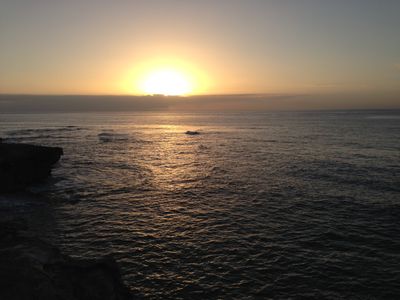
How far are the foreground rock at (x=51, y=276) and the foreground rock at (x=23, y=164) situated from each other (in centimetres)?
1943

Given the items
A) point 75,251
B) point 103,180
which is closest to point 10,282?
point 75,251

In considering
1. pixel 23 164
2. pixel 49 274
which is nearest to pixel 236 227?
pixel 49 274

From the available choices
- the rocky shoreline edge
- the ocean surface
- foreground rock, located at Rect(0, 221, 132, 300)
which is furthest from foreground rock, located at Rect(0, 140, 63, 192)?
foreground rock, located at Rect(0, 221, 132, 300)

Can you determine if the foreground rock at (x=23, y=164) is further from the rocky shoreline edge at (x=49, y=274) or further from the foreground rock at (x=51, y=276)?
the foreground rock at (x=51, y=276)

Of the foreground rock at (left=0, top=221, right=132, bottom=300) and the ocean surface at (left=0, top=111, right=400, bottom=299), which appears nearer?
the foreground rock at (left=0, top=221, right=132, bottom=300)

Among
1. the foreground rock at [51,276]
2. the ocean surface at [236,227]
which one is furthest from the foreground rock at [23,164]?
the foreground rock at [51,276]

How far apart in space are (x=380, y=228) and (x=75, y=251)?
811 inches

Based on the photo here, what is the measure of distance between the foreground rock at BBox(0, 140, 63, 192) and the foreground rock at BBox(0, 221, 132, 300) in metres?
19.4

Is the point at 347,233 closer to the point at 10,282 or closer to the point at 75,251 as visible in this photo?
the point at 75,251

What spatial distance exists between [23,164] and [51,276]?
26064mm

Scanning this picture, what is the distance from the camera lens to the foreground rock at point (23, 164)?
31.8 meters

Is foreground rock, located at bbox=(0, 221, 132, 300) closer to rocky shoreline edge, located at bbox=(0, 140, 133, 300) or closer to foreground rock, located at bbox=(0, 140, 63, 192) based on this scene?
rocky shoreline edge, located at bbox=(0, 140, 133, 300)

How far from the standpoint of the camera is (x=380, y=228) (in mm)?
22328

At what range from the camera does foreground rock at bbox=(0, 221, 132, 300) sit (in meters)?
10.8
